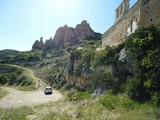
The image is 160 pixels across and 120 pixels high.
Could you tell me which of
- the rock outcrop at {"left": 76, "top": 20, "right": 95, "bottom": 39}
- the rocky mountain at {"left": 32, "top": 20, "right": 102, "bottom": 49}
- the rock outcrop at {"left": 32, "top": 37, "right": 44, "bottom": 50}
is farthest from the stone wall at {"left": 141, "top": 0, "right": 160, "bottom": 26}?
the rock outcrop at {"left": 32, "top": 37, "right": 44, "bottom": 50}

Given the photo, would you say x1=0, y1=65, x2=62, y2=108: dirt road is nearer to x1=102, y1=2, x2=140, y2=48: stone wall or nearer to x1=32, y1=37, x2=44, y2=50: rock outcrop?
x1=102, y1=2, x2=140, y2=48: stone wall

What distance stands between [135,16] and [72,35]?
84.5 metres

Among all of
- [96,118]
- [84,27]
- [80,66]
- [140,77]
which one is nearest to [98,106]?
[96,118]

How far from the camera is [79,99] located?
2158 cm

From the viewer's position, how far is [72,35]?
337ft

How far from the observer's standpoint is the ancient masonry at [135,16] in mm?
17312

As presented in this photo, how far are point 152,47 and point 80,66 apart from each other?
15.4 m

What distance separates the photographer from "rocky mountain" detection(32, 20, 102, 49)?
10069 cm

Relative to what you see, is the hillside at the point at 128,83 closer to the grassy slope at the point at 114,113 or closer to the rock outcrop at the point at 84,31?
the grassy slope at the point at 114,113

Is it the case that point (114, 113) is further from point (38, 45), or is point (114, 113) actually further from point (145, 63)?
point (38, 45)

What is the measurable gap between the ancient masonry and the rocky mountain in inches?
2894

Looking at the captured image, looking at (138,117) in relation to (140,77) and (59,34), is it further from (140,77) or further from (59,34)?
(59,34)

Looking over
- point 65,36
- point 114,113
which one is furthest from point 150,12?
point 65,36

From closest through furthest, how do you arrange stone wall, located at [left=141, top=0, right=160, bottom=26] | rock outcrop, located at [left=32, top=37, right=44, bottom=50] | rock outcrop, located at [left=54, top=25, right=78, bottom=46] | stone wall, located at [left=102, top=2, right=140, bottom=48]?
1. stone wall, located at [left=141, top=0, right=160, bottom=26]
2. stone wall, located at [left=102, top=2, right=140, bottom=48]
3. rock outcrop, located at [left=54, top=25, right=78, bottom=46]
4. rock outcrop, located at [left=32, top=37, right=44, bottom=50]
